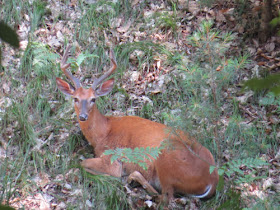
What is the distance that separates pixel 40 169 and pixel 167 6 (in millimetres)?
4057

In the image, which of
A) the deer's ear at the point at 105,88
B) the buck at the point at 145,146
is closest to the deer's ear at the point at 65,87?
the buck at the point at 145,146

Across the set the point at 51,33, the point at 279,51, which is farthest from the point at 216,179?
the point at 51,33

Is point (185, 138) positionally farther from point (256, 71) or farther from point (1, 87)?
point (1, 87)

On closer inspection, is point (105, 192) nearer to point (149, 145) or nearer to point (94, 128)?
point (149, 145)

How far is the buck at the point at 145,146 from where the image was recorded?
183 inches

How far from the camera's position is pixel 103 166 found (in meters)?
5.45

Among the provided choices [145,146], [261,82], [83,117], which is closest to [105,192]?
[145,146]

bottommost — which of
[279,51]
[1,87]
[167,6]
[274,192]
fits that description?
[274,192]

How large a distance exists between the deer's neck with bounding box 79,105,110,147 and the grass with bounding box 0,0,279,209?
0.61ft

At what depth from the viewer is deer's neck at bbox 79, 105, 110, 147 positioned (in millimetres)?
5734

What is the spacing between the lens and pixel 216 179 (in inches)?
183

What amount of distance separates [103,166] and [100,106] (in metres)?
1.25

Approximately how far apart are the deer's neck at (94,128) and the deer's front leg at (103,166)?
372mm

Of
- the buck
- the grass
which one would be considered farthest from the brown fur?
the grass
